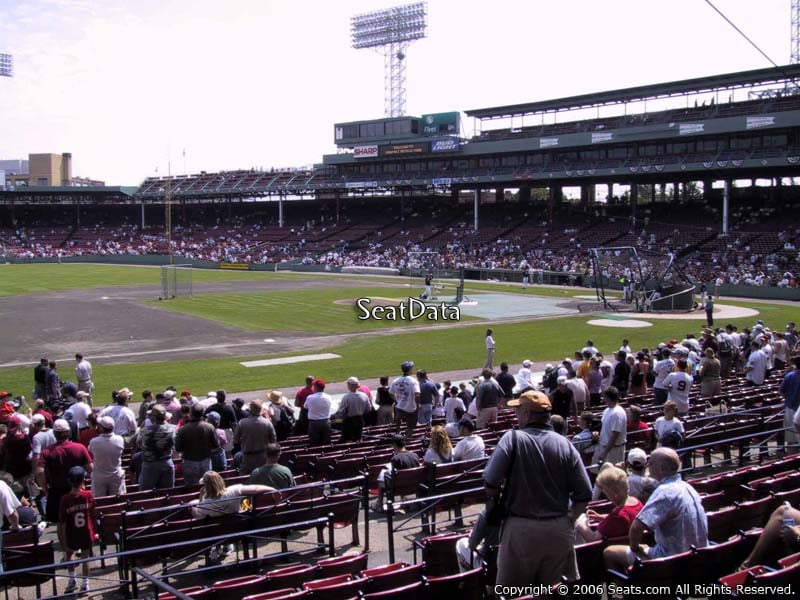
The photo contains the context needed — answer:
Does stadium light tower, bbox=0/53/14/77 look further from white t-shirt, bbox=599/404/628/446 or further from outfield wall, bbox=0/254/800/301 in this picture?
white t-shirt, bbox=599/404/628/446

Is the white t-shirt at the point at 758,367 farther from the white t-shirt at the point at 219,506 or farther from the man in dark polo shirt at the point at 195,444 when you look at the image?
the white t-shirt at the point at 219,506

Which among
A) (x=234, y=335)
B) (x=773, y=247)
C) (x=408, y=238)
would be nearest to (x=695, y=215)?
(x=773, y=247)

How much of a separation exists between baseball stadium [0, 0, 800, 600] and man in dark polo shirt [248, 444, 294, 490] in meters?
0.04

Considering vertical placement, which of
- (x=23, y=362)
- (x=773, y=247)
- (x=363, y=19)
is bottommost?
(x=23, y=362)

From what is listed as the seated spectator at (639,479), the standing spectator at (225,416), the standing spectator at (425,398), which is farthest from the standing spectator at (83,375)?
the seated spectator at (639,479)

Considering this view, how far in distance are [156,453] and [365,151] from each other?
83.1m

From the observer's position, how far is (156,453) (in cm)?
992

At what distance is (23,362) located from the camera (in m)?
25.8

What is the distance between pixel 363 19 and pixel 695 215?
2120 inches

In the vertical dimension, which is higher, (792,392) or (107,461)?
(792,392)

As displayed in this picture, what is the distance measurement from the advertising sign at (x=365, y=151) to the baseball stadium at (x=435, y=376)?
1.30ft

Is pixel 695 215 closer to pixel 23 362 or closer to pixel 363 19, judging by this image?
pixel 363 19

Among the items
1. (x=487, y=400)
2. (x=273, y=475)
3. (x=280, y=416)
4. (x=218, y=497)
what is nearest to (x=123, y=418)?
(x=280, y=416)

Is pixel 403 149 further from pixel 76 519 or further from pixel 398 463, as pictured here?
pixel 76 519
